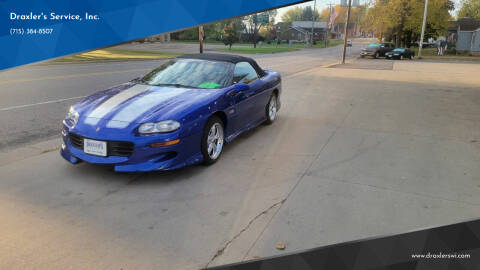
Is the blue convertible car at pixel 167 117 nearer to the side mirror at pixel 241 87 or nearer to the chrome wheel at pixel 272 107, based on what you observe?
the side mirror at pixel 241 87

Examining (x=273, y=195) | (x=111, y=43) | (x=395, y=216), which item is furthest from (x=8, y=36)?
(x=395, y=216)

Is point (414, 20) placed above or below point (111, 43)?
above

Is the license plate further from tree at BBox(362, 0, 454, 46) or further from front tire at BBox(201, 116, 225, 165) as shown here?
tree at BBox(362, 0, 454, 46)

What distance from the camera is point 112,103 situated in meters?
4.69

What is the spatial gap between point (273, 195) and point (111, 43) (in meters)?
3.62

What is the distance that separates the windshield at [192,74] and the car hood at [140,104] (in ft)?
0.80

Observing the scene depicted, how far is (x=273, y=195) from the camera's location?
402 centimetres

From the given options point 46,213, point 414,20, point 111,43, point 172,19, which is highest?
point 414,20

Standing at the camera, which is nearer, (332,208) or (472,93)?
(332,208)

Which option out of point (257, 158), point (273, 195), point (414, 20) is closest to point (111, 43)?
point (257, 158)

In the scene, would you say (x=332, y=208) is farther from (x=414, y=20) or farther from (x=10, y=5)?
(x=414, y=20)

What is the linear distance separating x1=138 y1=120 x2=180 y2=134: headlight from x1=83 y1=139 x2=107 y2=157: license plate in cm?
44

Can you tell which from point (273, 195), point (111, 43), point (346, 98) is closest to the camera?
point (273, 195)

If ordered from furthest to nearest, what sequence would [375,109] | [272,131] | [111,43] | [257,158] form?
1. [375,109]
2. [272,131]
3. [111,43]
4. [257,158]
